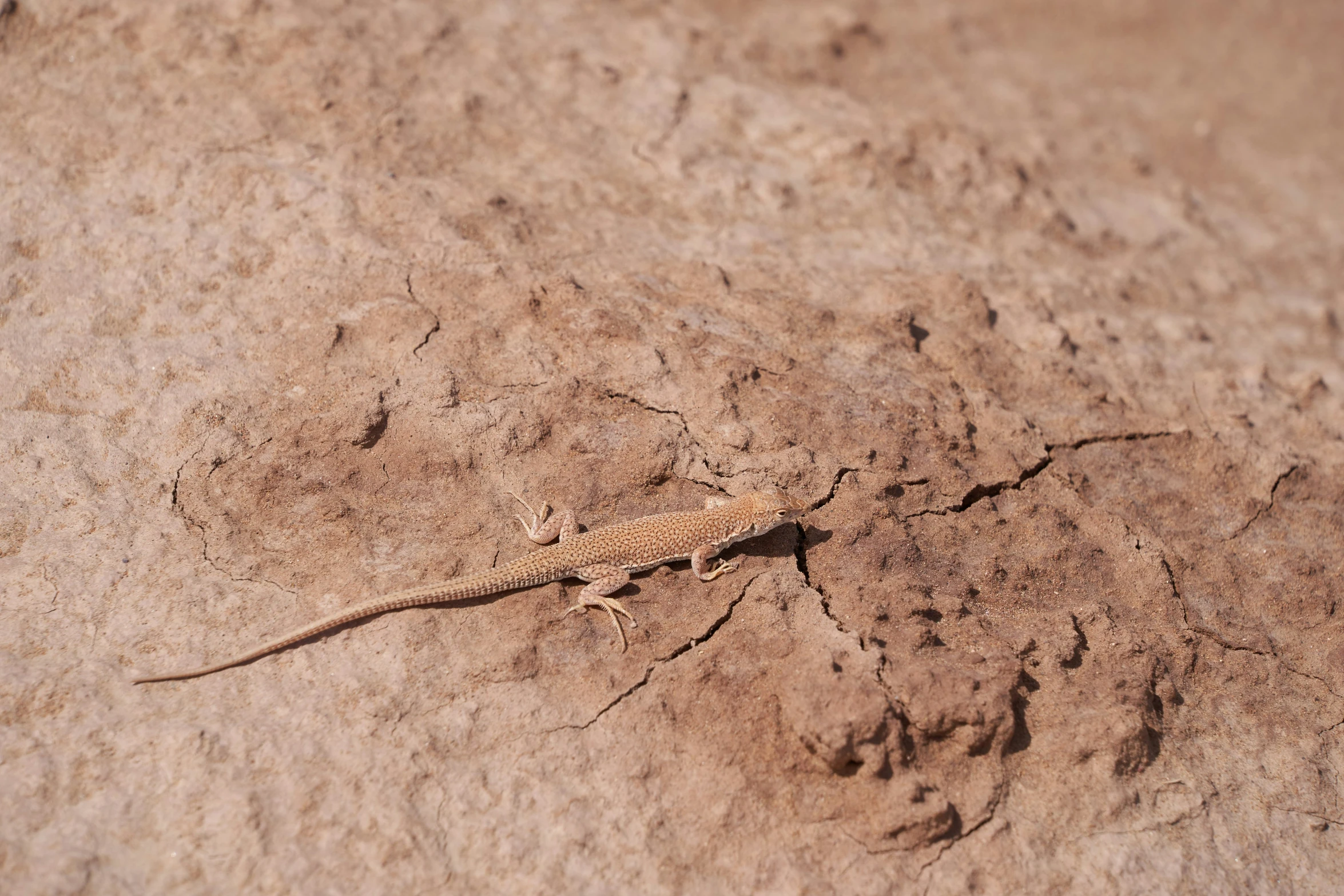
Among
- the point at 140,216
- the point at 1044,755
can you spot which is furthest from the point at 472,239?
the point at 1044,755

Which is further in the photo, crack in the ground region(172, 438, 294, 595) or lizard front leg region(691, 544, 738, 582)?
lizard front leg region(691, 544, 738, 582)

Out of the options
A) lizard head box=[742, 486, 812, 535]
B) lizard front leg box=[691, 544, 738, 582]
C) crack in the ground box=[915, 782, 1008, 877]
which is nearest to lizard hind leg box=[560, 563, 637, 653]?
lizard front leg box=[691, 544, 738, 582]

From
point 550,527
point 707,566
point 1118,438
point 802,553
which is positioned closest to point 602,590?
point 550,527

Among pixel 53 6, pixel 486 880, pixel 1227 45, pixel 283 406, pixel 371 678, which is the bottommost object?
pixel 1227 45

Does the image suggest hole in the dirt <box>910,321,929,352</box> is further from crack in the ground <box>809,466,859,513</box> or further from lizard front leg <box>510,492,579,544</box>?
lizard front leg <box>510,492,579,544</box>

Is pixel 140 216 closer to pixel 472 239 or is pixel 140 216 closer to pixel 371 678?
pixel 472 239

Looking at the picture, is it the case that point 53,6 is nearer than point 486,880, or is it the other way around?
point 486,880
